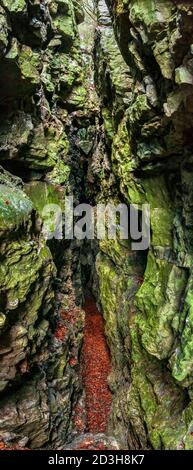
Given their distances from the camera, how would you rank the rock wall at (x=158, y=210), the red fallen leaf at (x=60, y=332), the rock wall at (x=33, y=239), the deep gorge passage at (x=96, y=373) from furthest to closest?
the deep gorge passage at (x=96, y=373) → the red fallen leaf at (x=60, y=332) → the rock wall at (x=33, y=239) → the rock wall at (x=158, y=210)

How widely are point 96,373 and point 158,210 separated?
9.84 m

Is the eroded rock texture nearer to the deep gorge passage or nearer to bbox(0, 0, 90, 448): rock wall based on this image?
bbox(0, 0, 90, 448): rock wall

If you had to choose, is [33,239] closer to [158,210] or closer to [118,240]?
[158,210]

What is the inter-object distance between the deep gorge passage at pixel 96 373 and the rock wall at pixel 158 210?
89 cm

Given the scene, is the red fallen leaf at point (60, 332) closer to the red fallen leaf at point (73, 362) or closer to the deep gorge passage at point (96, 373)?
→ the red fallen leaf at point (73, 362)

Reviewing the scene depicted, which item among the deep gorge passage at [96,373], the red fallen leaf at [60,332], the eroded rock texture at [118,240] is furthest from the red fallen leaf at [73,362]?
the deep gorge passage at [96,373]

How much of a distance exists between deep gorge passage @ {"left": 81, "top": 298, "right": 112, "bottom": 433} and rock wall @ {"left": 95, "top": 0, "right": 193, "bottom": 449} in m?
0.89

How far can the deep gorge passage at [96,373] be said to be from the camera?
47.6 feet

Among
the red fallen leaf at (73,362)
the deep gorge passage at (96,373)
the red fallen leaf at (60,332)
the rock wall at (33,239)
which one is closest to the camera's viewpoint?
the rock wall at (33,239)

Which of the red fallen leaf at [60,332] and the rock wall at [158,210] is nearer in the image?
the rock wall at [158,210]

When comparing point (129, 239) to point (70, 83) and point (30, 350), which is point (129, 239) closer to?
point (30, 350)

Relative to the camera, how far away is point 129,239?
49.0ft

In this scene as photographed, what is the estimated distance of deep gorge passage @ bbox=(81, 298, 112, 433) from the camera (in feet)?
47.6
